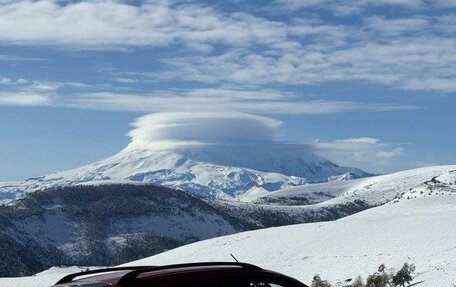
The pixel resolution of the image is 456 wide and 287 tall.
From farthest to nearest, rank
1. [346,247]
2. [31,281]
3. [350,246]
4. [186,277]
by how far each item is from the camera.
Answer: [350,246] → [346,247] → [31,281] → [186,277]

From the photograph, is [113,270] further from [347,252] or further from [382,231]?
[382,231]

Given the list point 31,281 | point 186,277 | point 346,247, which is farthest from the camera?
point 346,247

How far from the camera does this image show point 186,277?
6.84 m

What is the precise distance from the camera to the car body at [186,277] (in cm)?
659

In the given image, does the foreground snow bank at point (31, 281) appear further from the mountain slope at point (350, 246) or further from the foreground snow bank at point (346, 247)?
the mountain slope at point (350, 246)

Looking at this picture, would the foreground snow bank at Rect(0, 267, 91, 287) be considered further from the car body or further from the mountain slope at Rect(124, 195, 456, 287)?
the car body

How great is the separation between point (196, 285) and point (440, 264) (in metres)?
43.8

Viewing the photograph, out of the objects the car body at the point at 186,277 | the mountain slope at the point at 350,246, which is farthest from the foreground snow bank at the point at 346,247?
the car body at the point at 186,277

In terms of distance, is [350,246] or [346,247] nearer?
[346,247]

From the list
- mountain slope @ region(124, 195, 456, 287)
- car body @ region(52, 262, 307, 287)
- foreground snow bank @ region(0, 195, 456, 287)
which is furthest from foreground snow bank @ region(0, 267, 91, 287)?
car body @ region(52, 262, 307, 287)

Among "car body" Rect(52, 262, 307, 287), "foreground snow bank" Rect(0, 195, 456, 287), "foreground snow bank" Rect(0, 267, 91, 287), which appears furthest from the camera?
"foreground snow bank" Rect(0, 195, 456, 287)

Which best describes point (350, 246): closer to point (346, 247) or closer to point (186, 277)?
point (346, 247)

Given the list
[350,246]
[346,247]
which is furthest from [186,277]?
[350,246]

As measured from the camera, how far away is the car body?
659 centimetres
